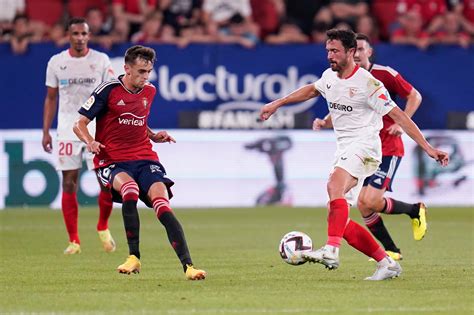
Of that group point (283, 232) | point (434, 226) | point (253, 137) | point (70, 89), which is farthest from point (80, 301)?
point (253, 137)

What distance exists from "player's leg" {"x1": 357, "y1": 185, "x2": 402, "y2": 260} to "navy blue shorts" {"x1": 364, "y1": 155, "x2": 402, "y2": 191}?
0.17 feet

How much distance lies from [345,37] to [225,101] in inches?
406

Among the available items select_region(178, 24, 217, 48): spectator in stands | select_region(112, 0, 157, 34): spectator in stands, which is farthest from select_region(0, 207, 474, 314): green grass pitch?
select_region(112, 0, 157, 34): spectator in stands

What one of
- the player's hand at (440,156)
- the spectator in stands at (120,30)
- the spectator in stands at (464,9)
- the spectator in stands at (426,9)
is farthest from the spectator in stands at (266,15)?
the player's hand at (440,156)

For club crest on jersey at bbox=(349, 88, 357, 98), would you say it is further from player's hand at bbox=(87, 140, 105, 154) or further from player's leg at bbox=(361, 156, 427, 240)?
player's leg at bbox=(361, 156, 427, 240)

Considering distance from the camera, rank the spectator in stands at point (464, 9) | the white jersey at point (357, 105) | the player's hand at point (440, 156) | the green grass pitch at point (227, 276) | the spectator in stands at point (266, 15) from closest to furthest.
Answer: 1. the green grass pitch at point (227, 276)
2. the player's hand at point (440, 156)
3. the white jersey at point (357, 105)
4. the spectator in stands at point (266, 15)
5. the spectator in stands at point (464, 9)

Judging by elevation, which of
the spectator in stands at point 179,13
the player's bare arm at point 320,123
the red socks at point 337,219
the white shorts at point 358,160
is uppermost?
the spectator in stands at point 179,13

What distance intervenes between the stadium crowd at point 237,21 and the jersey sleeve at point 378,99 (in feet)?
33.7

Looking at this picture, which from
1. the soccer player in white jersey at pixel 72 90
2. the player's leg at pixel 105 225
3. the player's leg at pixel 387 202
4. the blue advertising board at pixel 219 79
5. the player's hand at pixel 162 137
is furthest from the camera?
the blue advertising board at pixel 219 79

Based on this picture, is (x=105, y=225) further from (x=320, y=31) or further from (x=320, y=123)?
(x=320, y=31)

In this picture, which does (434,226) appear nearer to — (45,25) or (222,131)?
(222,131)

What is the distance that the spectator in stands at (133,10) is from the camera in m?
21.1

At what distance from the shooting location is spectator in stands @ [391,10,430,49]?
21.3 metres

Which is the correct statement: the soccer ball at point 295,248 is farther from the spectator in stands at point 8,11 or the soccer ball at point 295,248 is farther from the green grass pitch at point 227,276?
the spectator in stands at point 8,11
